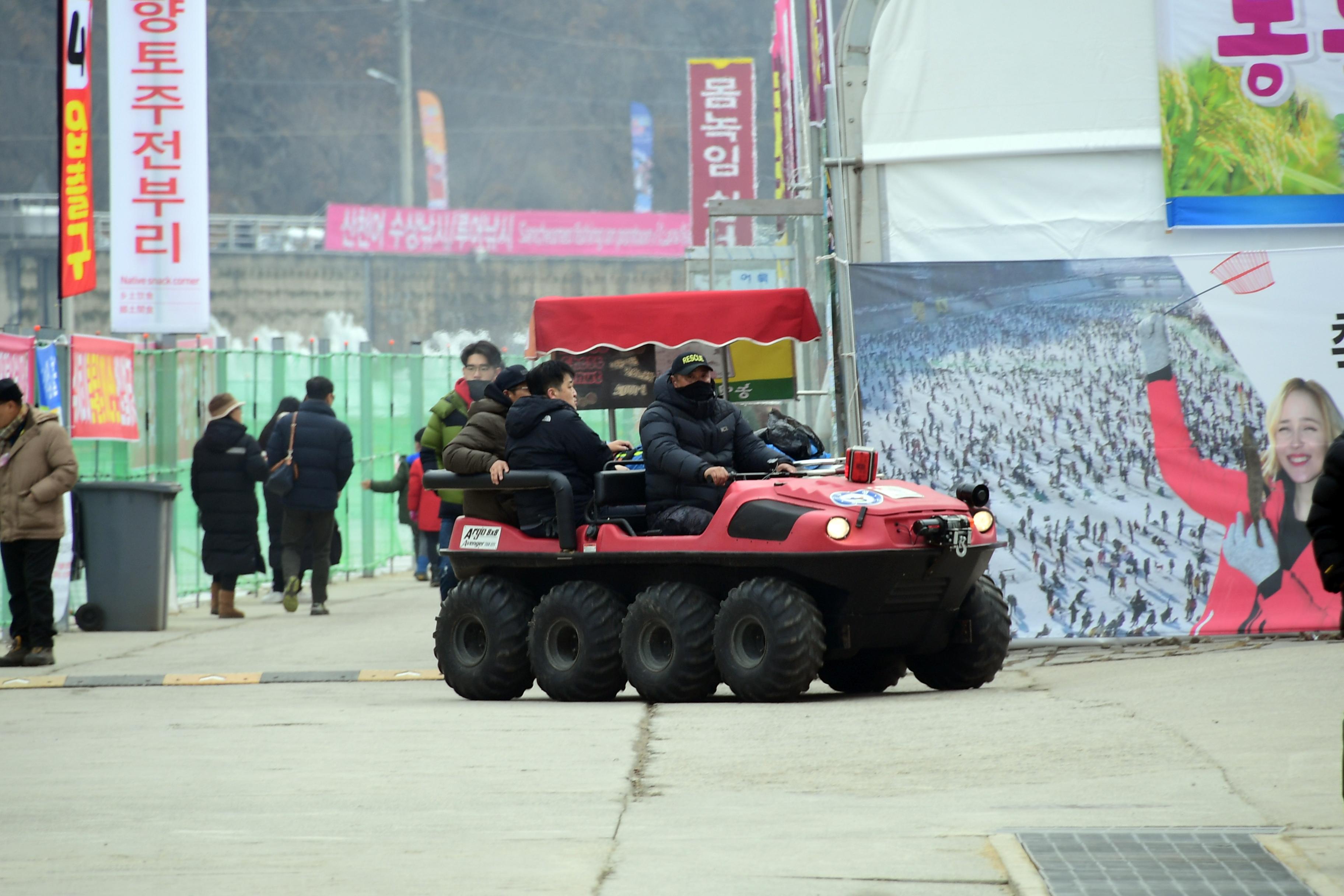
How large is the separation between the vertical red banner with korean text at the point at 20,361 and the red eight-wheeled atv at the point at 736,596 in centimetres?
499

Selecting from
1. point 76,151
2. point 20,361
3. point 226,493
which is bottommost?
point 226,493

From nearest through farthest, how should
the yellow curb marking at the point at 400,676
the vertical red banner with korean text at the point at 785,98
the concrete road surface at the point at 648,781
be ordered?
the concrete road surface at the point at 648,781 → the yellow curb marking at the point at 400,676 → the vertical red banner with korean text at the point at 785,98

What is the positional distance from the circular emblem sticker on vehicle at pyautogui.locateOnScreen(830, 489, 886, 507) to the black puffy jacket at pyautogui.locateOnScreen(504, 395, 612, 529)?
1485 millimetres

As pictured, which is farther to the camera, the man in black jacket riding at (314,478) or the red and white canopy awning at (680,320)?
the man in black jacket riding at (314,478)

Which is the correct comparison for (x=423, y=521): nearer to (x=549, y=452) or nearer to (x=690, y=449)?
(x=549, y=452)

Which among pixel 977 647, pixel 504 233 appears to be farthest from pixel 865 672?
pixel 504 233

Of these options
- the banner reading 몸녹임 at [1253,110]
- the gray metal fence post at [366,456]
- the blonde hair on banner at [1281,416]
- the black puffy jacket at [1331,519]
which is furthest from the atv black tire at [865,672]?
the gray metal fence post at [366,456]

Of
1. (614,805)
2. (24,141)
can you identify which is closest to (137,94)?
(614,805)

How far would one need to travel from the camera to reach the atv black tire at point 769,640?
9320mm

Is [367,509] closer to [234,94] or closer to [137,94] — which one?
[137,94]

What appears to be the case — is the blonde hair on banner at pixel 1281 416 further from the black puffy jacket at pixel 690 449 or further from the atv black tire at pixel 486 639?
the atv black tire at pixel 486 639

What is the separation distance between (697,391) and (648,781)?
3.55 m

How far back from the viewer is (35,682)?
38.4 ft

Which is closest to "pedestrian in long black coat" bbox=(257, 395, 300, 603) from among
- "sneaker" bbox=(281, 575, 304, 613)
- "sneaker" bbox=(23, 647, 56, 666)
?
"sneaker" bbox=(281, 575, 304, 613)
